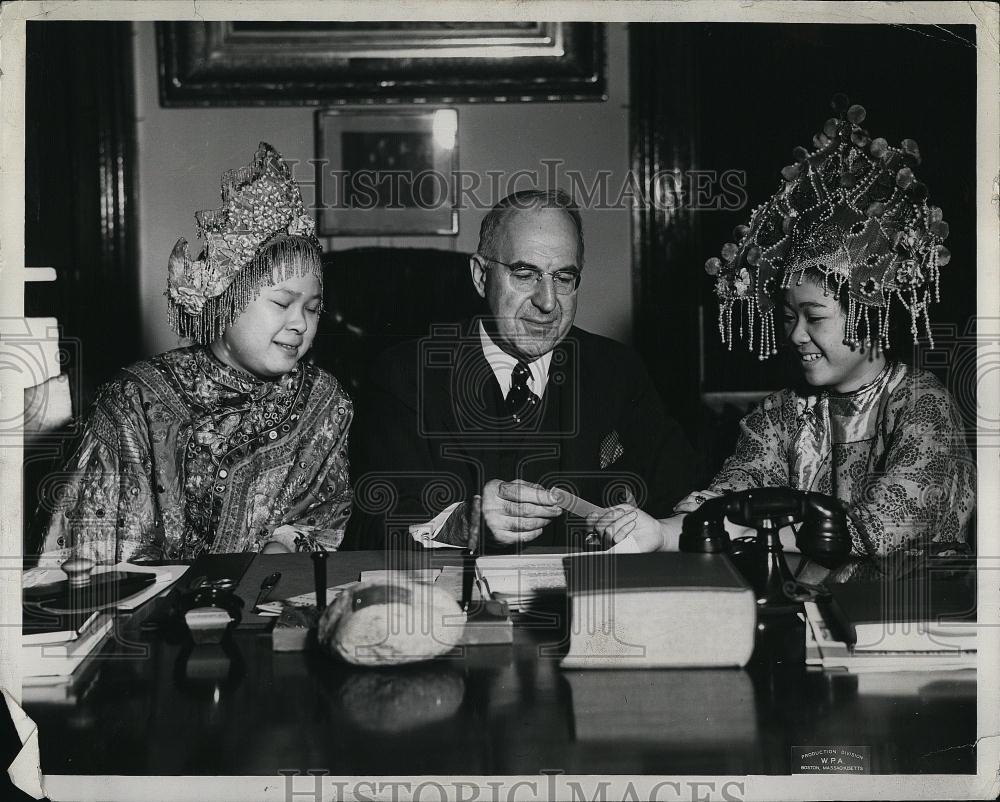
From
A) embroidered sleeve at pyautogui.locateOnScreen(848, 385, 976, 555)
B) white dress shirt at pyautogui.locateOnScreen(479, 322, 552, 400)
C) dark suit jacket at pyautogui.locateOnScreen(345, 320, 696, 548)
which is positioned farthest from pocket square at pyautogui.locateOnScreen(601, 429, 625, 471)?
embroidered sleeve at pyautogui.locateOnScreen(848, 385, 976, 555)

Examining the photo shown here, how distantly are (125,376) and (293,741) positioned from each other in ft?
3.91

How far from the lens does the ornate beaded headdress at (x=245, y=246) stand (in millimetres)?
2098

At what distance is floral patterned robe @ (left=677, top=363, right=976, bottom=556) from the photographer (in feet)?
6.30

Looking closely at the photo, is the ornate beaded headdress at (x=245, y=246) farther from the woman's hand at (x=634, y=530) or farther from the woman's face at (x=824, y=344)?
the woman's face at (x=824, y=344)

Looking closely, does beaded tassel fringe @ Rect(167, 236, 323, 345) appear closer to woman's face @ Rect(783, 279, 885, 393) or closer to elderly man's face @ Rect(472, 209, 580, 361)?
elderly man's face @ Rect(472, 209, 580, 361)

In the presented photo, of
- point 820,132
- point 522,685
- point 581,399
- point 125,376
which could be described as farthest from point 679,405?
point 125,376

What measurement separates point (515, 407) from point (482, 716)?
1040mm

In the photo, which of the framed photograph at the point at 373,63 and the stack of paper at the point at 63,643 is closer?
the stack of paper at the point at 63,643

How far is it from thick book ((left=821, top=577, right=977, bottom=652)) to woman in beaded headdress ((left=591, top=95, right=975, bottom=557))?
0.80 ft

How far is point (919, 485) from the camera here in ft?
6.37

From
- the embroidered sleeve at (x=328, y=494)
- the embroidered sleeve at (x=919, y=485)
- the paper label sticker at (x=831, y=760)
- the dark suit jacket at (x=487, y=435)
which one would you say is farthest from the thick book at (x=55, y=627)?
the embroidered sleeve at (x=919, y=485)

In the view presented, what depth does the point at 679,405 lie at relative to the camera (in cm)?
230

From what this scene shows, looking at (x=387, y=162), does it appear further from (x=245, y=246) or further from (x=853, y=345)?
(x=853, y=345)

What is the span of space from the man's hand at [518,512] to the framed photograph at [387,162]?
0.66 metres
